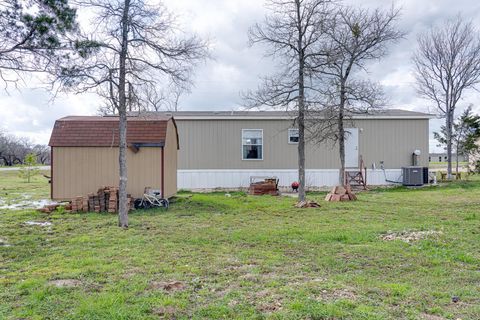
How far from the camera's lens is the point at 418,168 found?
14.8m

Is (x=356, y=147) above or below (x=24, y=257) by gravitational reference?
above

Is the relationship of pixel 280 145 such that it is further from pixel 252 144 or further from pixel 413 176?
pixel 413 176

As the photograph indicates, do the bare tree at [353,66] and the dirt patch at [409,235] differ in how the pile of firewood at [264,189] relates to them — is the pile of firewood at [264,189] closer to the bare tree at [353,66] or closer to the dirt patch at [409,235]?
the bare tree at [353,66]

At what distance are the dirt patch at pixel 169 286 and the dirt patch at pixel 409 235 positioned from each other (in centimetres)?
350

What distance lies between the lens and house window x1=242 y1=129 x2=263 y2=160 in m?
15.0

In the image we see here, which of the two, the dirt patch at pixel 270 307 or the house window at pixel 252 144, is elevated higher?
the house window at pixel 252 144

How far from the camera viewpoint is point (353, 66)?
13.0m

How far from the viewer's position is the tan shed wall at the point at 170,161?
1093 cm

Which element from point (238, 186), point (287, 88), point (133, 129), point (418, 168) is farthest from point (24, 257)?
point (418, 168)

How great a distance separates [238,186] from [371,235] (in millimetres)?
9280

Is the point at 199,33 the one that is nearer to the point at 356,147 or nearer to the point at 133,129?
the point at 133,129

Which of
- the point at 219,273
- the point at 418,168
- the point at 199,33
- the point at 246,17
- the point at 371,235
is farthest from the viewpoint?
the point at 418,168

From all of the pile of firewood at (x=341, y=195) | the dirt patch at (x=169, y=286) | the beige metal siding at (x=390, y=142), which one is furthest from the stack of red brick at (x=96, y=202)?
the beige metal siding at (x=390, y=142)

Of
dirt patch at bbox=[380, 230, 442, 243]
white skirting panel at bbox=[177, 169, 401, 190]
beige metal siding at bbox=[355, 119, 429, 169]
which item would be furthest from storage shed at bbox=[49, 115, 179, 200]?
beige metal siding at bbox=[355, 119, 429, 169]
